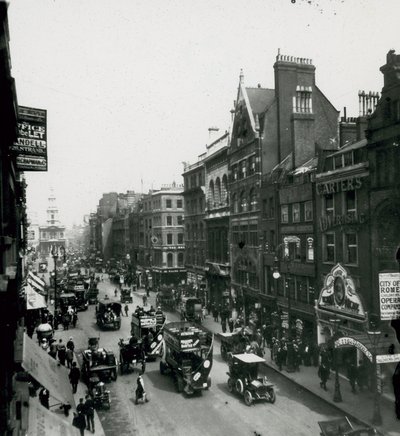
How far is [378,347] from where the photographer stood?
20.5 m

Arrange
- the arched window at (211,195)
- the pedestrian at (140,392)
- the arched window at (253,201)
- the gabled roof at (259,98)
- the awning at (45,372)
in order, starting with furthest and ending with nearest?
the arched window at (211,195)
the gabled roof at (259,98)
the arched window at (253,201)
the pedestrian at (140,392)
the awning at (45,372)

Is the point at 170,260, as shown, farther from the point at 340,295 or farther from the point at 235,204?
the point at 340,295

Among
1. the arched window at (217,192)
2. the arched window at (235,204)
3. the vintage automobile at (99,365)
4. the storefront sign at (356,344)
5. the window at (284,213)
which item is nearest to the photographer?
the storefront sign at (356,344)

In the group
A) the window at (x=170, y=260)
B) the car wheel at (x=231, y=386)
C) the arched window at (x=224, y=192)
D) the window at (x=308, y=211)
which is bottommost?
the car wheel at (x=231, y=386)

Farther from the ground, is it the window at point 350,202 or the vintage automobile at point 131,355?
the window at point 350,202

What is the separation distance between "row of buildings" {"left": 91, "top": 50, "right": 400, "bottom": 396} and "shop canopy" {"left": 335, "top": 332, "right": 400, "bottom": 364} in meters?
3.20

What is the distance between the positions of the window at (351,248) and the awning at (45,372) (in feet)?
55.6

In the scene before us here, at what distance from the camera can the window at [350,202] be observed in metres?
26.5

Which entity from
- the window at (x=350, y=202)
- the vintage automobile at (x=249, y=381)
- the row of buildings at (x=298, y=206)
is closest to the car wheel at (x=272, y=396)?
the vintage automobile at (x=249, y=381)

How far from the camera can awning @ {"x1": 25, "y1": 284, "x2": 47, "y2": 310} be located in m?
27.9

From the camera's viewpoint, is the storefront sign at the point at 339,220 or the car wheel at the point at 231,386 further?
the storefront sign at the point at 339,220

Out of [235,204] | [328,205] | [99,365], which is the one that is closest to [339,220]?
[328,205]

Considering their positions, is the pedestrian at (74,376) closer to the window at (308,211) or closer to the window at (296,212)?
the window at (308,211)

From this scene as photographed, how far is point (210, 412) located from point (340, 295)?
35.5ft
